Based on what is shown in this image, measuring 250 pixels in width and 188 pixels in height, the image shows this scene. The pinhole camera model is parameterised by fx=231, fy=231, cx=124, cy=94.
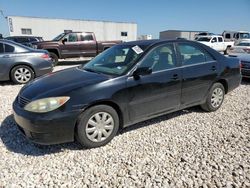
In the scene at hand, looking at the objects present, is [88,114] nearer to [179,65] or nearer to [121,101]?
[121,101]

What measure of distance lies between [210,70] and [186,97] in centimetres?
81

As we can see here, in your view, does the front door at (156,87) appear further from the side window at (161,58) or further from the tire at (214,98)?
the tire at (214,98)

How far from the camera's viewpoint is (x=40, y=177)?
279cm

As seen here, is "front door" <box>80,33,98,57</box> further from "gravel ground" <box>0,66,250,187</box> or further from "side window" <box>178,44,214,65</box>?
"side window" <box>178,44,214,65</box>

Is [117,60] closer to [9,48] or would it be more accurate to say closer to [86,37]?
[9,48]

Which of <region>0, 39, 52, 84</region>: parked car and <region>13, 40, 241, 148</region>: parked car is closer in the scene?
<region>13, 40, 241, 148</region>: parked car

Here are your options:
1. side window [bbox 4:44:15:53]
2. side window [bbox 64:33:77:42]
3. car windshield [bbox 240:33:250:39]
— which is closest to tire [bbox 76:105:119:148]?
side window [bbox 4:44:15:53]

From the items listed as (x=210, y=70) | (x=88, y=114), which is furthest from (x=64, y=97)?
(x=210, y=70)

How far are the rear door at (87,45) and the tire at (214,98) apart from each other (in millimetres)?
9570

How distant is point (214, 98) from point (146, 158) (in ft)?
7.85

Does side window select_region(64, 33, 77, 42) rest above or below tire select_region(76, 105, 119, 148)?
above

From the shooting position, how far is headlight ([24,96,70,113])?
120 inches

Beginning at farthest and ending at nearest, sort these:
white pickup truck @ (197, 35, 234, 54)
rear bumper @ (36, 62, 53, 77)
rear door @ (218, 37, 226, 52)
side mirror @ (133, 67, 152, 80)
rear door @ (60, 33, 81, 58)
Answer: rear door @ (218, 37, 226, 52) < white pickup truck @ (197, 35, 234, 54) < rear door @ (60, 33, 81, 58) < rear bumper @ (36, 62, 53, 77) < side mirror @ (133, 67, 152, 80)

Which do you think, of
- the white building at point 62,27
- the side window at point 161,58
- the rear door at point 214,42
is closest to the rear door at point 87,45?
the side window at point 161,58
